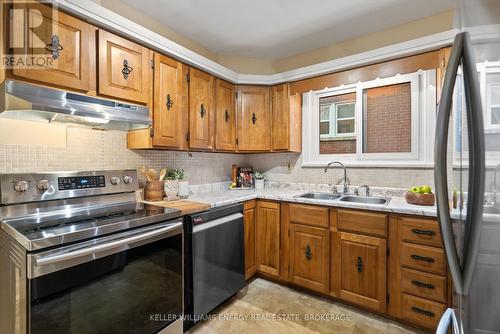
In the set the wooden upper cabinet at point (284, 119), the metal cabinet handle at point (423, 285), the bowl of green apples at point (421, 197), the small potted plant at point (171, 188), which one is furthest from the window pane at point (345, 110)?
the small potted plant at point (171, 188)

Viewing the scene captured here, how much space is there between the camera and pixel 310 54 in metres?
2.79

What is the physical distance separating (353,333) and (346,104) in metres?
2.15

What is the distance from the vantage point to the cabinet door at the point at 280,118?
2.71m

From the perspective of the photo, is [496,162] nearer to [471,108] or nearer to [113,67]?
[471,108]

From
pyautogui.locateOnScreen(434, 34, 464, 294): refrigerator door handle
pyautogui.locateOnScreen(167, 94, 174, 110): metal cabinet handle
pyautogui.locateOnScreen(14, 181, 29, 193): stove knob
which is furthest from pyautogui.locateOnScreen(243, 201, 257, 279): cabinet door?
pyautogui.locateOnScreen(434, 34, 464, 294): refrigerator door handle

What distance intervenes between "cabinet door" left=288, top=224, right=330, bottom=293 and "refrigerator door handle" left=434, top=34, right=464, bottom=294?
1373 mm

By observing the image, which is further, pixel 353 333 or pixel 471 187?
pixel 353 333

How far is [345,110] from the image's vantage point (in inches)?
107

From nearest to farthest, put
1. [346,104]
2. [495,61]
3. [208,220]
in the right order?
[495,61] < [208,220] < [346,104]

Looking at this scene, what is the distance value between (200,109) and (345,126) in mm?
1592

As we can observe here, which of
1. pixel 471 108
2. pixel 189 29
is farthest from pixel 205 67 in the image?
pixel 471 108

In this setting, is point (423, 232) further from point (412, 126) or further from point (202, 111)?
point (202, 111)

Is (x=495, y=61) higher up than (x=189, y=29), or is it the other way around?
(x=189, y=29)

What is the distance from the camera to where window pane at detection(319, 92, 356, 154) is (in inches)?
105
